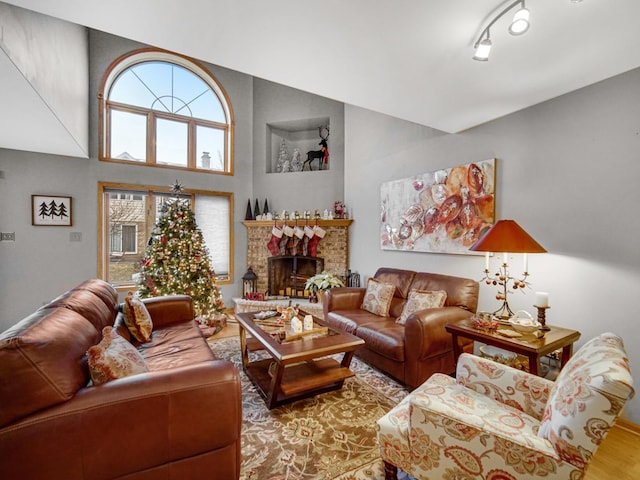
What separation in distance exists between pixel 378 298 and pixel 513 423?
7.23 feet

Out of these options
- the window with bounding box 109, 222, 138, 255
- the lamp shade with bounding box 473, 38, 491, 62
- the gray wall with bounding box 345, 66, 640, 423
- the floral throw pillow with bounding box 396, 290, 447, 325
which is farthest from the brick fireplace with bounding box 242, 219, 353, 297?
the lamp shade with bounding box 473, 38, 491, 62

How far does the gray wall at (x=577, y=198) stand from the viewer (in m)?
2.09

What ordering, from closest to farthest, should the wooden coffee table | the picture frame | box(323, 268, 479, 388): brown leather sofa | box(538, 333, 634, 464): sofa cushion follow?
box(538, 333, 634, 464): sofa cushion → the wooden coffee table → box(323, 268, 479, 388): brown leather sofa → the picture frame

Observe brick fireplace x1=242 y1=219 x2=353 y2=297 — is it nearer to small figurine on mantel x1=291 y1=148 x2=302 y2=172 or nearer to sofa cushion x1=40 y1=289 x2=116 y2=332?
small figurine on mantel x1=291 y1=148 x2=302 y2=172

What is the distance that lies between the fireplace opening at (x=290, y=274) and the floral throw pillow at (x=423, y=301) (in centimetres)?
239

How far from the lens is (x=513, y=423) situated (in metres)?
1.26

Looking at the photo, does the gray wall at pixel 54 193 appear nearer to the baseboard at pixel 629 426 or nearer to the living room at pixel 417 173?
Answer: the living room at pixel 417 173

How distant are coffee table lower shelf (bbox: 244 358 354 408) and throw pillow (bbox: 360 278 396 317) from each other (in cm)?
97

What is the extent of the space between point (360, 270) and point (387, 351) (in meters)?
2.17

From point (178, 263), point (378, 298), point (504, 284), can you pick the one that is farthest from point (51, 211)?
point (504, 284)

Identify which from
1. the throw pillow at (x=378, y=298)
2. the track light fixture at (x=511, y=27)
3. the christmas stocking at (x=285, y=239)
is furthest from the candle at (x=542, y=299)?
the christmas stocking at (x=285, y=239)

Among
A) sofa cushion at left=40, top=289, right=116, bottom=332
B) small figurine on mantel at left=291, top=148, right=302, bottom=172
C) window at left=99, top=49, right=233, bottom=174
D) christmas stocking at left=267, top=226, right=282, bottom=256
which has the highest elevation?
window at left=99, top=49, right=233, bottom=174

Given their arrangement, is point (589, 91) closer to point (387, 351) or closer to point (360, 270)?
point (387, 351)

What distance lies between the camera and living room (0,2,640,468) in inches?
84.9
